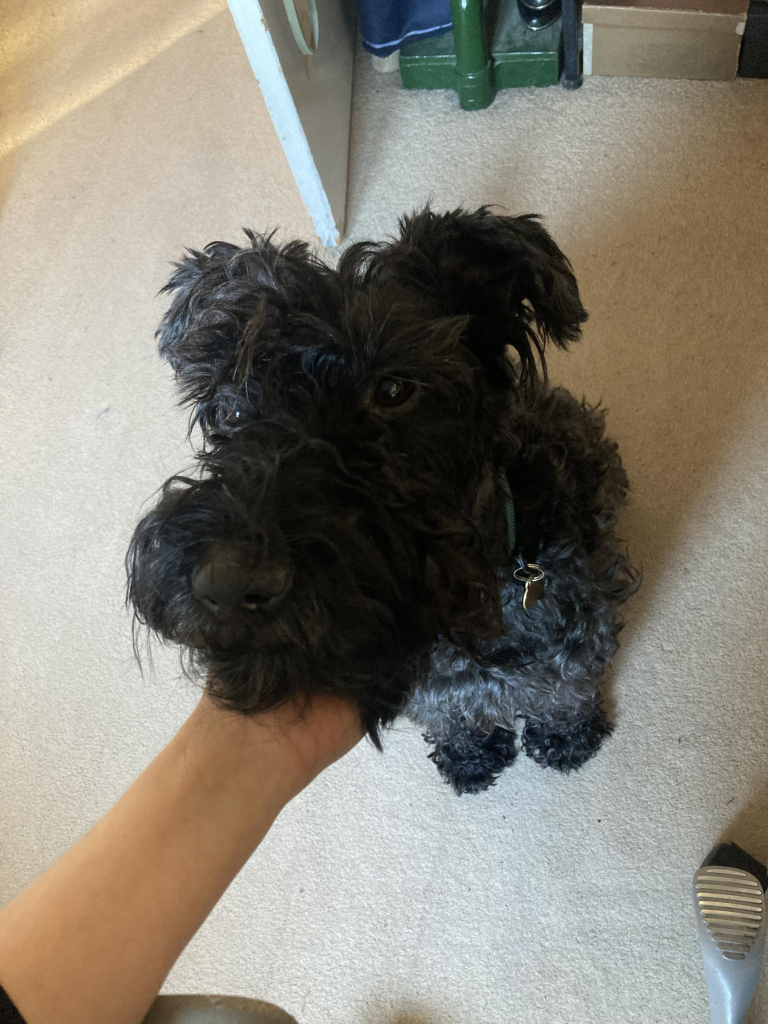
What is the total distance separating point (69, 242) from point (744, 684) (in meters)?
2.49

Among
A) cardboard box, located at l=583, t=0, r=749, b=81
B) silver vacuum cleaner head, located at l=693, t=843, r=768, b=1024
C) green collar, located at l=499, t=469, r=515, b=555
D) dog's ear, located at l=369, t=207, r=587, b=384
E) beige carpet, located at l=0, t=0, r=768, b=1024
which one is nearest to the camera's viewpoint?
dog's ear, located at l=369, t=207, r=587, b=384

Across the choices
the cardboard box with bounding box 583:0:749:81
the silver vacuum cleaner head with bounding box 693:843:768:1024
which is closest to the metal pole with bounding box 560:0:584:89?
the cardboard box with bounding box 583:0:749:81

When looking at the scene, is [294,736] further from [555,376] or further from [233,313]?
[555,376]

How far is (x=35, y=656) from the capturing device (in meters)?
2.16

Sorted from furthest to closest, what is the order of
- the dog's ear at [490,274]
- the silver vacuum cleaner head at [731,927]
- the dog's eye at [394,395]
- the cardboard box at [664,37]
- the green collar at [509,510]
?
the cardboard box at [664,37] < the silver vacuum cleaner head at [731,927] < the green collar at [509,510] < the dog's ear at [490,274] < the dog's eye at [394,395]

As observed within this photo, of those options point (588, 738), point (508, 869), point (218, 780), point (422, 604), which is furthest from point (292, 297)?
point (508, 869)

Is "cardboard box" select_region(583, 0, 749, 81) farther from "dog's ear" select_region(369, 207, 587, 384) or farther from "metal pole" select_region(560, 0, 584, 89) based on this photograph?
"dog's ear" select_region(369, 207, 587, 384)

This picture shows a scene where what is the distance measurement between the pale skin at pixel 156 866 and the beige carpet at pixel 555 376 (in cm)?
65

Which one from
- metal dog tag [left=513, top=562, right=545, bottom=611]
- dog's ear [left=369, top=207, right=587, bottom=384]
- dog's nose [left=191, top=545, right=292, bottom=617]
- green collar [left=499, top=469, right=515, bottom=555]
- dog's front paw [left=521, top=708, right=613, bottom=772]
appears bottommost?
dog's front paw [left=521, top=708, right=613, bottom=772]

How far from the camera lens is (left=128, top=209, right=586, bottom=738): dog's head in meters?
0.94

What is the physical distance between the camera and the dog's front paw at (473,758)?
175 cm

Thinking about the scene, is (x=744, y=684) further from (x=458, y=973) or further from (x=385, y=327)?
(x=385, y=327)

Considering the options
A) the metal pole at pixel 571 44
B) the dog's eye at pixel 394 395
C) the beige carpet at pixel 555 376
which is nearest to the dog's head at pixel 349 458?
the dog's eye at pixel 394 395

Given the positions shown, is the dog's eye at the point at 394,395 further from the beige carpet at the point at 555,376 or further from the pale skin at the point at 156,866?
the beige carpet at the point at 555,376
